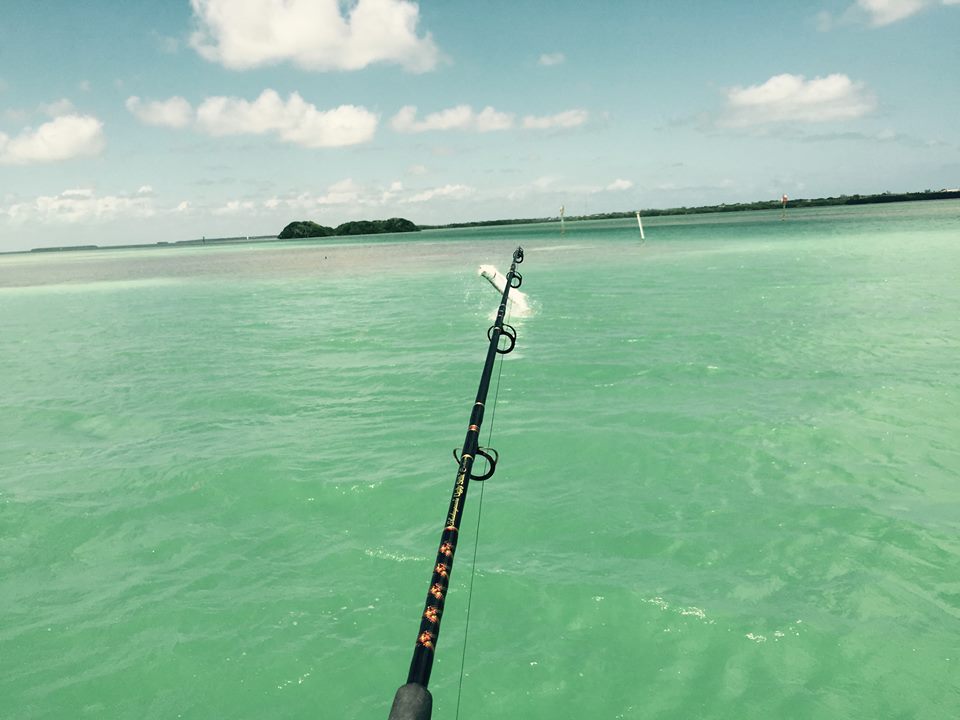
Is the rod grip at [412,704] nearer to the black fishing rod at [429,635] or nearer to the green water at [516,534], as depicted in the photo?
the black fishing rod at [429,635]

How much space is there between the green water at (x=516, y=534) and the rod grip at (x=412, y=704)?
3.40 m

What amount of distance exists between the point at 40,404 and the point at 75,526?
27.8 ft

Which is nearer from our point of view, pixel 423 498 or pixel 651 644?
pixel 651 644

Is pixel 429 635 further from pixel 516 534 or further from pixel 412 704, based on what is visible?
pixel 516 534

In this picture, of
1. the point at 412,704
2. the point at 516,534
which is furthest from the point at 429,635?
the point at 516,534

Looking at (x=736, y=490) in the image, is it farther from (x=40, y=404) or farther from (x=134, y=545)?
(x=40, y=404)

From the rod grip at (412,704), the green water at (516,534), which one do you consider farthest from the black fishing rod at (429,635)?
the green water at (516,534)

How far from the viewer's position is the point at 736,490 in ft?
28.8

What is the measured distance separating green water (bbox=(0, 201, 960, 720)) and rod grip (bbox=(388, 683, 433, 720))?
3.40m

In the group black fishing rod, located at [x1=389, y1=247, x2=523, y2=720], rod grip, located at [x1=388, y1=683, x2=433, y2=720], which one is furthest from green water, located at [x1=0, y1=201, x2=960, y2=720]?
rod grip, located at [x1=388, y1=683, x2=433, y2=720]

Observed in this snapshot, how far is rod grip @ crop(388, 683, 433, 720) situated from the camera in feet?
7.56

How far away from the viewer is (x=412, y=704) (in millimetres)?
2354

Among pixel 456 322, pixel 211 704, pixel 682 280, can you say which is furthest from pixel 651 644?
pixel 682 280

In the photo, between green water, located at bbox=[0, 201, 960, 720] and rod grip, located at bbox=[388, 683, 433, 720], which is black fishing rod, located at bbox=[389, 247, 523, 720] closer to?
rod grip, located at bbox=[388, 683, 433, 720]
